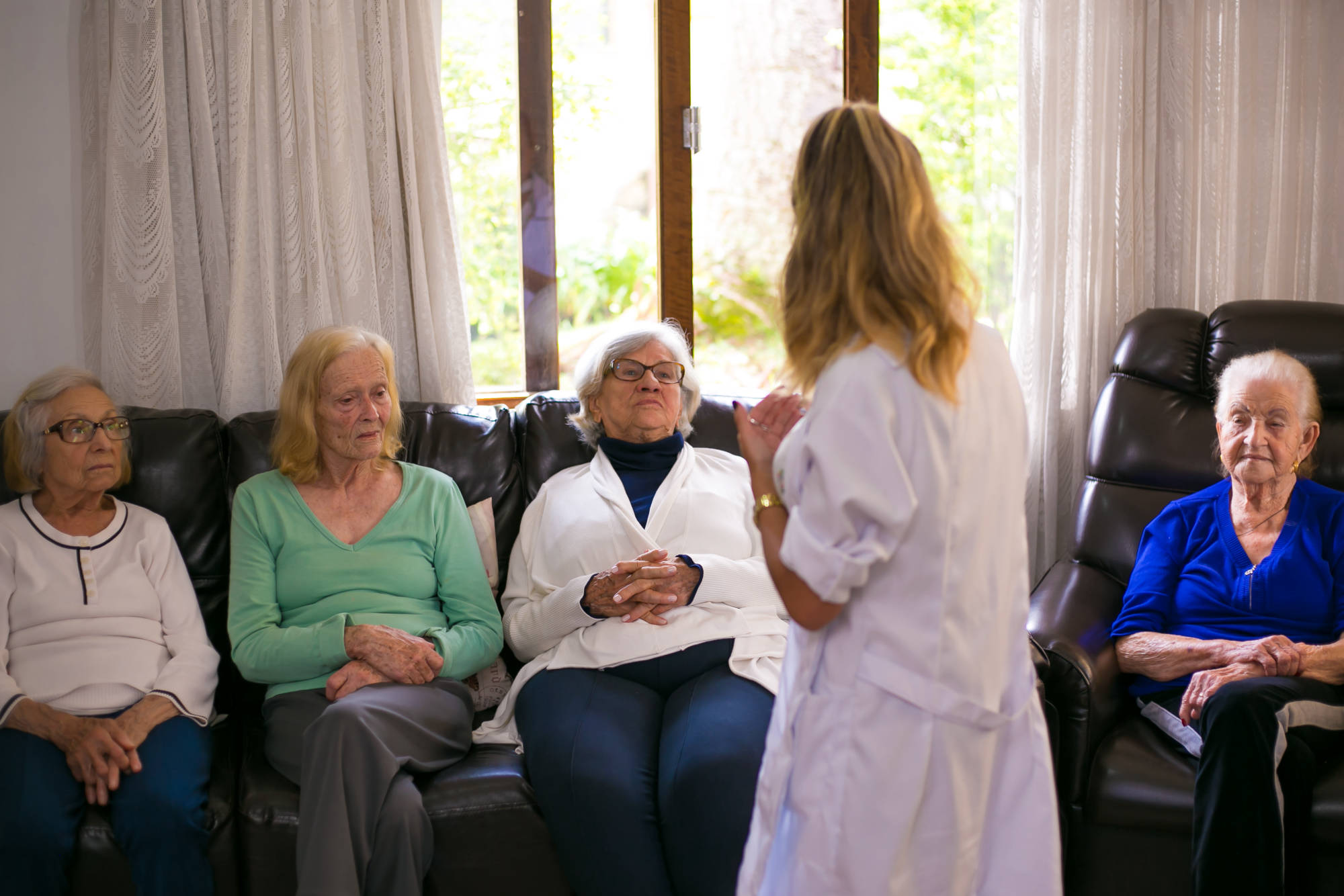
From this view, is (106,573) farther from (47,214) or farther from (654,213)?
(654,213)

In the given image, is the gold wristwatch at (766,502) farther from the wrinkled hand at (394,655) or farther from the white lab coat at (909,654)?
the wrinkled hand at (394,655)

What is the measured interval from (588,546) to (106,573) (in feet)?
3.10

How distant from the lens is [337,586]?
215 cm

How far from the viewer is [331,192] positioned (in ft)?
8.52

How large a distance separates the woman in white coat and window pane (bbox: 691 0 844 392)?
201cm

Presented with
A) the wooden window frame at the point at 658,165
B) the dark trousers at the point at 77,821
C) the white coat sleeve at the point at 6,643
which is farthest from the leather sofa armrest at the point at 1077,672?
the white coat sleeve at the point at 6,643

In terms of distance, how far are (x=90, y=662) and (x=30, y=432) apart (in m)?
0.48

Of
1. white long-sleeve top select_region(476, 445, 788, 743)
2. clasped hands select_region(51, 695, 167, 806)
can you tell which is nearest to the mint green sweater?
white long-sleeve top select_region(476, 445, 788, 743)

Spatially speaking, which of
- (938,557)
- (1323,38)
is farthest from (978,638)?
(1323,38)

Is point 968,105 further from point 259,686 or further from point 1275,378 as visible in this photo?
point 259,686

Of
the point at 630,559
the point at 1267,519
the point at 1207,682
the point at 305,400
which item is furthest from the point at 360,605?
the point at 1267,519

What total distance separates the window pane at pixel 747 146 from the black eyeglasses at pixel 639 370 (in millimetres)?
725

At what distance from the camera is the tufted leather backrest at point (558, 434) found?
100 inches

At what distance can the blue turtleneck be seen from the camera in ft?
7.75
